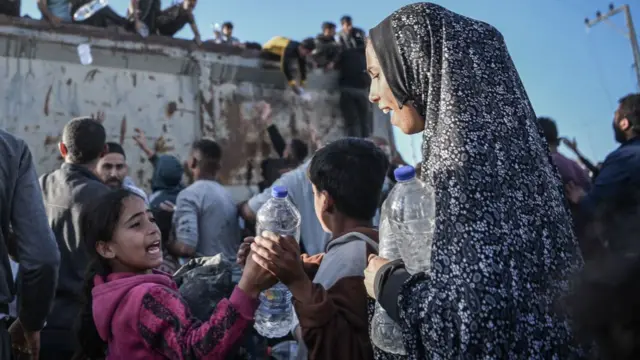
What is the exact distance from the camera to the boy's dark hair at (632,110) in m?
3.17

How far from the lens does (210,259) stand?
7.63ft

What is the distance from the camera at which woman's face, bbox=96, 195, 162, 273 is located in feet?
6.93

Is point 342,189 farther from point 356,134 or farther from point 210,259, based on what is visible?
point 356,134

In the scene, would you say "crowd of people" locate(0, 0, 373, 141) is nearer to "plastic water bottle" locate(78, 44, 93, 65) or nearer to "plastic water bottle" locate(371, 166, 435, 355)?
"plastic water bottle" locate(78, 44, 93, 65)

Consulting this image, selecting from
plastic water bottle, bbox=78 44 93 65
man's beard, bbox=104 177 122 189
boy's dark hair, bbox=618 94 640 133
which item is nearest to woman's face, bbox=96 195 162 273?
man's beard, bbox=104 177 122 189

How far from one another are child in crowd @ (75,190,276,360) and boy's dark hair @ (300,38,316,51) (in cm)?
596

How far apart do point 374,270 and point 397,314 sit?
0.50 ft

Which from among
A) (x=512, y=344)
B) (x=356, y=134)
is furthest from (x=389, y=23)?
(x=356, y=134)

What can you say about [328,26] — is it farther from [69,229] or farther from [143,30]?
[69,229]

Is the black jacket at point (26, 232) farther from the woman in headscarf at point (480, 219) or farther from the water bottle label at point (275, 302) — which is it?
the woman in headscarf at point (480, 219)

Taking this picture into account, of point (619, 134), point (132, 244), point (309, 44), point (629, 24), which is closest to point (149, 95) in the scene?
point (309, 44)

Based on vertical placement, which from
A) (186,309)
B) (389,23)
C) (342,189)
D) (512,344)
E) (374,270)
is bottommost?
(186,309)

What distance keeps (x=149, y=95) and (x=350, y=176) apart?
5.26 meters

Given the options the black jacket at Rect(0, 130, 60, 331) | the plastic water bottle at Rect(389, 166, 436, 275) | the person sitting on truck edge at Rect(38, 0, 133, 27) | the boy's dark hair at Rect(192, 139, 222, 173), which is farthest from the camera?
the person sitting on truck edge at Rect(38, 0, 133, 27)
